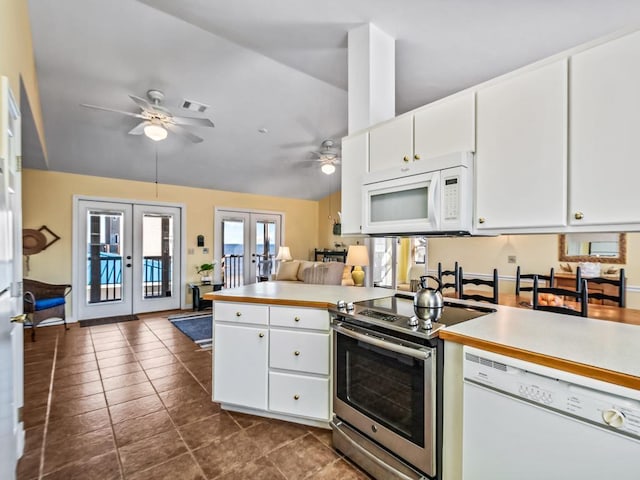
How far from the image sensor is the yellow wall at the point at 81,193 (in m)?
4.83

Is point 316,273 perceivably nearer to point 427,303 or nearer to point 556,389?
point 427,303

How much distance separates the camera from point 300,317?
7.15 feet

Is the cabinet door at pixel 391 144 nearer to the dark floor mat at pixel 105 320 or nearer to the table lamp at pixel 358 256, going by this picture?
the table lamp at pixel 358 256

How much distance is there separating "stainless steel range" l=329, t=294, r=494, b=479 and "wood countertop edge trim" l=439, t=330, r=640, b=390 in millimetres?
142

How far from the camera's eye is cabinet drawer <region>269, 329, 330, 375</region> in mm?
2123

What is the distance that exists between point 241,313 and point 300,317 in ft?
1.55

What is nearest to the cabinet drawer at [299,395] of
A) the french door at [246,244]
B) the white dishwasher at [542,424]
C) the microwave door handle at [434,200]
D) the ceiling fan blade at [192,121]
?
the white dishwasher at [542,424]

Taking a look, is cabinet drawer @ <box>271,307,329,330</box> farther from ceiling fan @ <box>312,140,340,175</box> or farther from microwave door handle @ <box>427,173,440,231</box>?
ceiling fan @ <box>312,140,340,175</box>

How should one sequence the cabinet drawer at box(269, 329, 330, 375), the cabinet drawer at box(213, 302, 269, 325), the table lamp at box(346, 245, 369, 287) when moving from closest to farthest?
the cabinet drawer at box(269, 329, 330, 375)
the cabinet drawer at box(213, 302, 269, 325)
the table lamp at box(346, 245, 369, 287)

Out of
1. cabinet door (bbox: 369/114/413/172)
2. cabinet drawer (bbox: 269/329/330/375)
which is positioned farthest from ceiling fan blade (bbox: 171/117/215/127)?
cabinet drawer (bbox: 269/329/330/375)

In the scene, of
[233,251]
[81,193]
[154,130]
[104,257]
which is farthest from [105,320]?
[154,130]

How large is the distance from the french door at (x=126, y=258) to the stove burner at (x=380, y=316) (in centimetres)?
517

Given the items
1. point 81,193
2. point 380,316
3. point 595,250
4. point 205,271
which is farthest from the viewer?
point 205,271

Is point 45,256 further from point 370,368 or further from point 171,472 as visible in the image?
point 370,368
